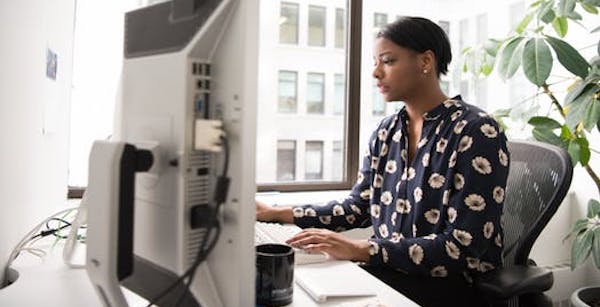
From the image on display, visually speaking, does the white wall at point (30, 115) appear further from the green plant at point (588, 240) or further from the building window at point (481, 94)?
the building window at point (481, 94)

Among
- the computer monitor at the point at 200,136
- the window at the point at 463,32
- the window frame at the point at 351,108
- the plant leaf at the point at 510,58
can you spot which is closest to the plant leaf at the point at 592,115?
the plant leaf at the point at 510,58

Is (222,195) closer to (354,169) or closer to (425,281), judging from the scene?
(425,281)

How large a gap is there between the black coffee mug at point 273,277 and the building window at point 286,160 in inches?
61.8

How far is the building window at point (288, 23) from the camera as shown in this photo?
232 centimetres

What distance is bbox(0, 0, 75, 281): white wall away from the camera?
1030 millimetres

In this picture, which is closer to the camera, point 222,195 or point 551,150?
point 222,195

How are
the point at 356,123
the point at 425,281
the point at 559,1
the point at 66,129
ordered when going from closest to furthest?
1. the point at 425,281
2. the point at 66,129
3. the point at 559,1
4. the point at 356,123

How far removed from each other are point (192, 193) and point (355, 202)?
101 cm

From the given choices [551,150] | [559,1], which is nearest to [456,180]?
[551,150]

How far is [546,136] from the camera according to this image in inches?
73.5

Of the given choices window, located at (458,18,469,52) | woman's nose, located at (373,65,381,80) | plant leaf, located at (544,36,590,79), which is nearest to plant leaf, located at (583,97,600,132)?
plant leaf, located at (544,36,590,79)

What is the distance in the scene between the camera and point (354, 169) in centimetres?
239

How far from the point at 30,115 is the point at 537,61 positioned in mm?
1704

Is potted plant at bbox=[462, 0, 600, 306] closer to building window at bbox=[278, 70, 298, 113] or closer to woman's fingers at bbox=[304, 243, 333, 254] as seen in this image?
building window at bbox=[278, 70, 298, 113]
